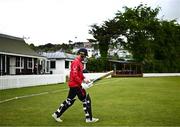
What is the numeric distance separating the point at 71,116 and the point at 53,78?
68.9 ft

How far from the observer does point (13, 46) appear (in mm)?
38156

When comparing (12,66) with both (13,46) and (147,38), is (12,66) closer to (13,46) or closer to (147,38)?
(13,46)

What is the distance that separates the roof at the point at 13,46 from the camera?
3484cm

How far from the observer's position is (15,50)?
36781 millimetres

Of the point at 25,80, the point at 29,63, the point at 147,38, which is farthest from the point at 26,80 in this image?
the point at 147,38

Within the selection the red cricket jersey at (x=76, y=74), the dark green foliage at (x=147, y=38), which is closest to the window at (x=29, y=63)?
the dark green foliage at (x=147, y=38)

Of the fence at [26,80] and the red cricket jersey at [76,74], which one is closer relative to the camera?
the red cricket jersey at [76,74]

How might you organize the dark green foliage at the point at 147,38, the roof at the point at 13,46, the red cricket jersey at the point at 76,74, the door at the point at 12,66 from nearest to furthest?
the red cricket jersey at the point at 76,74 < the roof at the point at 13,46 < the door at the point at 12,66 < the dark green foliage at the point at 147,38

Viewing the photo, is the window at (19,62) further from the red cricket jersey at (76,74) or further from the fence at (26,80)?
the red cricket jersey at (76,74)

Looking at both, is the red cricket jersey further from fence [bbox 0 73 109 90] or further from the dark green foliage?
the dark green foliage

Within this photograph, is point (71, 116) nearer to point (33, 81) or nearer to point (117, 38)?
point (33, 81)

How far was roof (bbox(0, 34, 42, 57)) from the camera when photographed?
34844 millimetres

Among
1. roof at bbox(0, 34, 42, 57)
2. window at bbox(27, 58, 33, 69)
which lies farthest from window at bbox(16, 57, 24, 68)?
window at bbox(27, 58, 33, 69)

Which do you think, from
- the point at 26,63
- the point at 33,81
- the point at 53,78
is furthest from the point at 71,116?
the point at 26,63
